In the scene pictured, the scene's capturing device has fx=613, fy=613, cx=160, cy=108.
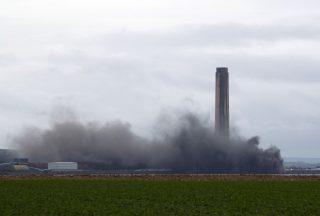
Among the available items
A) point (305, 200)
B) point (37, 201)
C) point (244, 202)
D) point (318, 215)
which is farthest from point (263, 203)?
point (37, 201)

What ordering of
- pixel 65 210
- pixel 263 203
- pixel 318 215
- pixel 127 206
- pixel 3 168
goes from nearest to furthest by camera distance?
pixel 318 215 < pixel 65 210 < pixel 127 206 < pixel 263 203 < pixel 3 168

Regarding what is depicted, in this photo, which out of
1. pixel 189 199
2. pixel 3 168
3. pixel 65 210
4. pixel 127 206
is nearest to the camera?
pixel 65 210

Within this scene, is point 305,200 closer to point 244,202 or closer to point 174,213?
point 244,202

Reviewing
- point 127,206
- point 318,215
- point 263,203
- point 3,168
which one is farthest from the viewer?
point 3,168

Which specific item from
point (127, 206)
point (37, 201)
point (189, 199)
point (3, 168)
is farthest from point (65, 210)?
point (3, 168)

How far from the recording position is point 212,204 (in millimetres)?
54688

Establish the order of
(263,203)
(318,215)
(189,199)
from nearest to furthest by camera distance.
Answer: (318,215)
(263,203)
(189,199)

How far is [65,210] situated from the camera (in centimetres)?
4750

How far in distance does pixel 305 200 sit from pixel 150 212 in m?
19.9

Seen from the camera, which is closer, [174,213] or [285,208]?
[174,213]

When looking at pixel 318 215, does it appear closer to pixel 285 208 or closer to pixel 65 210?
pixel 285 208

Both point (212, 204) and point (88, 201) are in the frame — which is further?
point (88, 201)

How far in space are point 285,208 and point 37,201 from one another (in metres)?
22.8

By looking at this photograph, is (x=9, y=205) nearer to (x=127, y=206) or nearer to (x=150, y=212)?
(x=127, y=206)
